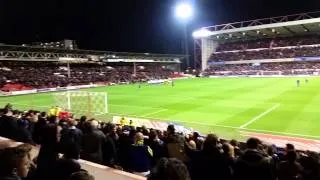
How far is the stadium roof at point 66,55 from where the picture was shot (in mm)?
58250

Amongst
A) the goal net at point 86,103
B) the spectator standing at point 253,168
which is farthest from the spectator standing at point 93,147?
the goal net at point 86,103

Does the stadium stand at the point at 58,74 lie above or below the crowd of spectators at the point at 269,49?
below

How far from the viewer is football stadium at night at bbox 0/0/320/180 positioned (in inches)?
225

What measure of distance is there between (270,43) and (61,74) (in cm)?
6165

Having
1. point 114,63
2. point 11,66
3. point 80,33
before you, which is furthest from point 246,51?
point 11,66

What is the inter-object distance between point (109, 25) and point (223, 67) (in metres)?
41.9

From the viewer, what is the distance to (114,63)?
8981cm

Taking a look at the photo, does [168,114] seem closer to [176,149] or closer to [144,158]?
[144,158]

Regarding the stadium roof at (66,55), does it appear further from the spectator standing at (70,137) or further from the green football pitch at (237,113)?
the spectator standing at (70,137)

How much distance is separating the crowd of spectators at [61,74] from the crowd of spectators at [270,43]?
28507 mm

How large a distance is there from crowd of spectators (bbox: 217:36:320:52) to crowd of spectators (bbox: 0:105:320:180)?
93329 mm

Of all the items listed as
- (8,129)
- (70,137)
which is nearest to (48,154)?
(70,137)

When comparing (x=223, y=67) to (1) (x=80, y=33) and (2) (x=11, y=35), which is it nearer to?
(1) (x=80, y=33)

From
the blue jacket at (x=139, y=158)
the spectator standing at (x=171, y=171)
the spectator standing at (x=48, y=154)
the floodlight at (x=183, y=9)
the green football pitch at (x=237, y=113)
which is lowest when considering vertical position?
the green football pitch at (x=237, y=113)
